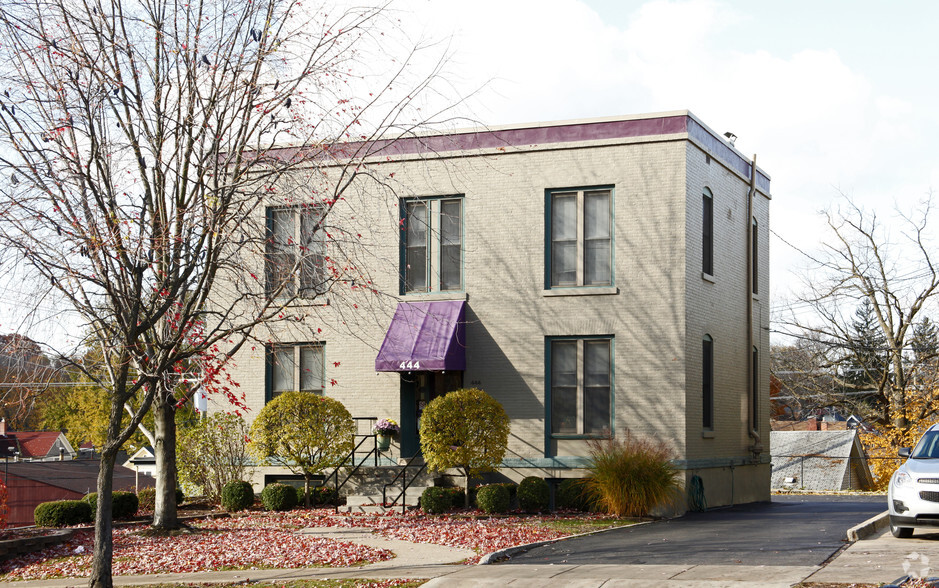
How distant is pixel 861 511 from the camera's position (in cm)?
2141

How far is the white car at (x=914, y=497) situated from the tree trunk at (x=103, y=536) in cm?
1117

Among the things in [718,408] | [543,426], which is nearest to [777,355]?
[718,408]

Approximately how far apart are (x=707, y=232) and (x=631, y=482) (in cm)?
699

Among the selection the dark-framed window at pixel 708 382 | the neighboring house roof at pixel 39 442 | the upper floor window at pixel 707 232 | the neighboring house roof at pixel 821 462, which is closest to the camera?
the dark-framed window at pixel 708 382

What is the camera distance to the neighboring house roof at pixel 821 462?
42562 mm

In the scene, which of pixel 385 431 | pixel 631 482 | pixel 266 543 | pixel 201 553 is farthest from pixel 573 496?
pixel 201 553

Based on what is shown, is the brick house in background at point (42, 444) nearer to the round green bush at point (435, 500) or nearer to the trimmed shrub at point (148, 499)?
the trimmed shrub at point (148, 499)

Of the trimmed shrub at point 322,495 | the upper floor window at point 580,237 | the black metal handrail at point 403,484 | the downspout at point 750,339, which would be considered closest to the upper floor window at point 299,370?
the trimmed shrub at point 322,495

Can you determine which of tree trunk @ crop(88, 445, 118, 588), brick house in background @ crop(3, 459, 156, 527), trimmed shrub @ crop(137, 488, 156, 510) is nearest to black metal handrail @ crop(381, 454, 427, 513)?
trimmed shrub @ crop(137, 488, 156, 510)

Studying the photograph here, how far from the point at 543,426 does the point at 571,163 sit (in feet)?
19.4

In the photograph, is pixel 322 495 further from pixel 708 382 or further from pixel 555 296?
pixel 708 382

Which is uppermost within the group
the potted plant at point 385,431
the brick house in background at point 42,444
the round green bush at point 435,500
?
the potted plant at point 385,431

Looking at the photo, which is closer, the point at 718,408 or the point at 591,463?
the point at 591,463

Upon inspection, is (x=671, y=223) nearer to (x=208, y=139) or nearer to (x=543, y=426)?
(x=543, y=426)
